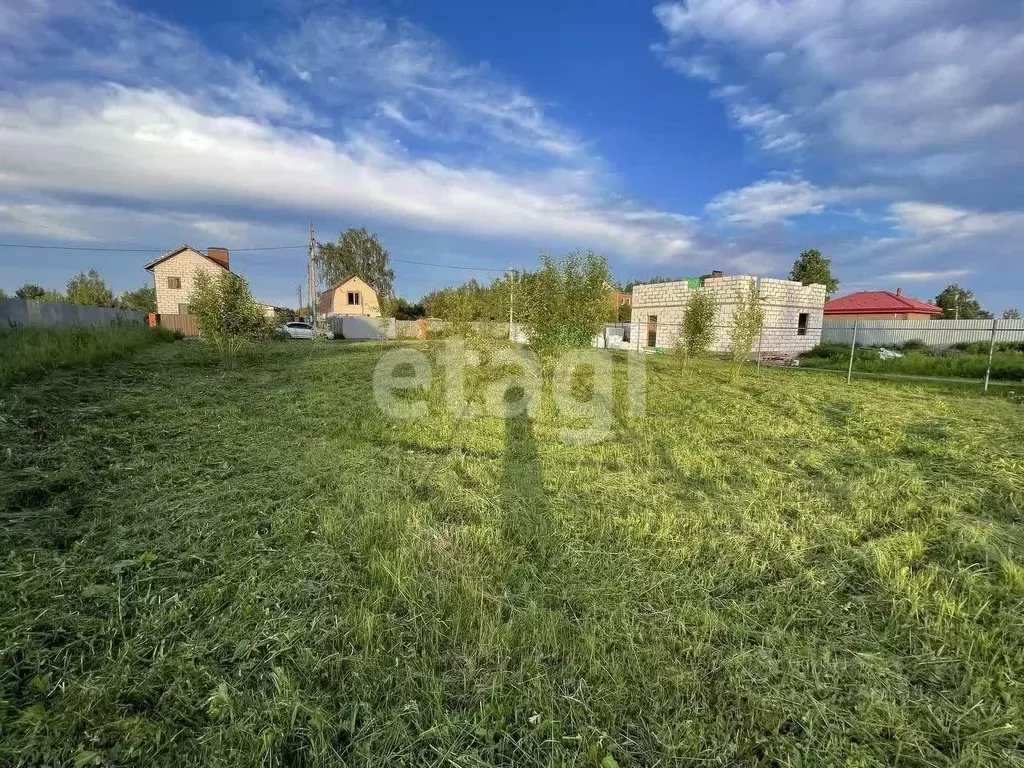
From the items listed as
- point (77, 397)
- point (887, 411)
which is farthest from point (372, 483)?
point (887, 411)

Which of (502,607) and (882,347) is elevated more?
(882,347)

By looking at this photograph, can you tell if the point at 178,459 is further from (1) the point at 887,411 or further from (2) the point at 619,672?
(1) the point at 887,411

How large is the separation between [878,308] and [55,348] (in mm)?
41743

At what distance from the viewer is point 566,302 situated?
9.53 m

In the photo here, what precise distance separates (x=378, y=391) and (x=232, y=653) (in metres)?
7.44

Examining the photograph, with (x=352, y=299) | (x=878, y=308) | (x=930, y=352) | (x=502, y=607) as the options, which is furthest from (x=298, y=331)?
(x=878, y=308)

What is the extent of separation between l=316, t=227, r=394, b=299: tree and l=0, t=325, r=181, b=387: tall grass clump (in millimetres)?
31761

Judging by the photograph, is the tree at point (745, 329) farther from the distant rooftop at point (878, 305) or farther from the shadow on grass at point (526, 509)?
the distant rooftop at point (878, 305)

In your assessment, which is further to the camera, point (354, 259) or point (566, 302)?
point (354, 259)

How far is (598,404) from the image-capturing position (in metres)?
8.38

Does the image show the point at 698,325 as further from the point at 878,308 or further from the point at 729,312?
the point at 878,308

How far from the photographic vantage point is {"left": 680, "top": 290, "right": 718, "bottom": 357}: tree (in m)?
11.8

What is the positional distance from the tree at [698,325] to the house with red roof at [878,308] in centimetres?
2389

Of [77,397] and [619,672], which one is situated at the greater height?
[77,397]
